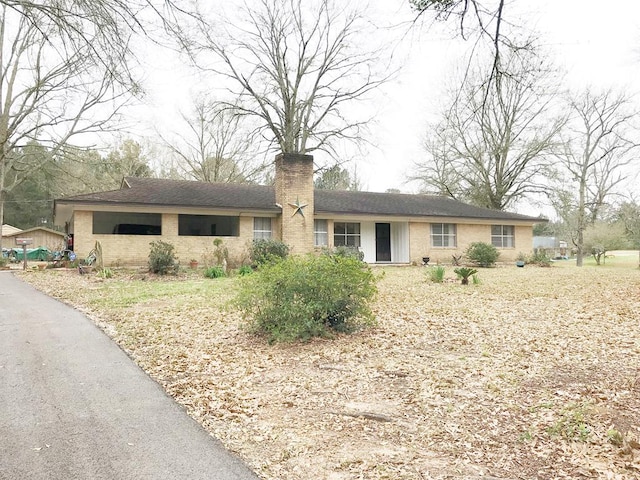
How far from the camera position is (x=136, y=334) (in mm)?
7109

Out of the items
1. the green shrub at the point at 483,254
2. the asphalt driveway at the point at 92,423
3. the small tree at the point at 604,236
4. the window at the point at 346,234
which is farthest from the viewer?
the small tree at the point at 604,236

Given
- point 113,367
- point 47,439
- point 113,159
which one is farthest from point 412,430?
point 113,159

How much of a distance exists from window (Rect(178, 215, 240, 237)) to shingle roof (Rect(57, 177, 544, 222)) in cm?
90

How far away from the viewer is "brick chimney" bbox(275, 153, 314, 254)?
20.1 m

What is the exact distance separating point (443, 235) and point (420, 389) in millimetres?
20252

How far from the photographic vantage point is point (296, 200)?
20250 mm

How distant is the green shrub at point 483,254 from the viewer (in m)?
22.0

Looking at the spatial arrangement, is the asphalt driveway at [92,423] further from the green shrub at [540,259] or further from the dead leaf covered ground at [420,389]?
the green shrub at [540,259]

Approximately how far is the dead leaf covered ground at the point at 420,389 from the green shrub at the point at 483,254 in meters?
13.2

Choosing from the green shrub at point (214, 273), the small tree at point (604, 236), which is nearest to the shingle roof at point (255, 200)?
the green shrub at point (214, 273)

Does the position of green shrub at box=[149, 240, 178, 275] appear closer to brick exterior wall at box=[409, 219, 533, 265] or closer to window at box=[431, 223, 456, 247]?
brick exterior wall at box=[409, 219, 533, 265]

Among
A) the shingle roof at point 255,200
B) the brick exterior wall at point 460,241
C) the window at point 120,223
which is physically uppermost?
the shingle roof at point 255,200

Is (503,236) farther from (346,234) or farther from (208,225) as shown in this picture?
(208,225)

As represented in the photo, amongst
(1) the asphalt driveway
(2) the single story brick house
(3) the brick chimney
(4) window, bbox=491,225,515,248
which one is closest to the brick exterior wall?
(2) the single story brick house
